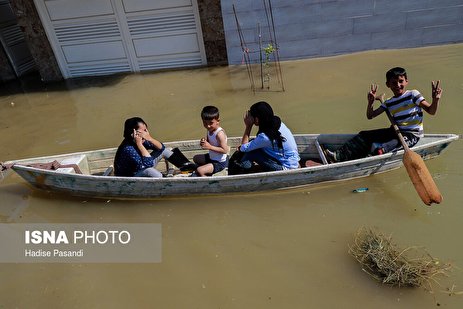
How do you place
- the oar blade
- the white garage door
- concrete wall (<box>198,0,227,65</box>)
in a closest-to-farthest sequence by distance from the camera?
1. the oar blade
2. concrete wall (<box>198,0,227,65</box>)
3. the white garage door

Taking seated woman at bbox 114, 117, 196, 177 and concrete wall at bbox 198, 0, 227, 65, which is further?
concrete wall at bbox 198, 0, 227, 65

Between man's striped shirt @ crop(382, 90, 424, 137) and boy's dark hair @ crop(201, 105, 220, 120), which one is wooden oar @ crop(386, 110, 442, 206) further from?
boy's dark hair @ crop(201, 105, 220, 120)

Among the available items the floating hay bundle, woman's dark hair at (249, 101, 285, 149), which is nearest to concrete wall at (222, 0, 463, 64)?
woman's dark hair at (249, 101, 285, 149)

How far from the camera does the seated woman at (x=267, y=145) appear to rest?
3.81m

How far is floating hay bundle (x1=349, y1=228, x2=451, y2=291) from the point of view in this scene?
307cm

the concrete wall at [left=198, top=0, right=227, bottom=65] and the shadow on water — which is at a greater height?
the concrete wall at [left=198, top=0, right=227, bottom=65]

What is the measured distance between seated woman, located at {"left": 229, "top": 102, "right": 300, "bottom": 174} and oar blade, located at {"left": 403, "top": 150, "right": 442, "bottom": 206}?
1.29 meters

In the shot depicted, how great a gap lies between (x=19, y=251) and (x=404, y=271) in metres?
4.15

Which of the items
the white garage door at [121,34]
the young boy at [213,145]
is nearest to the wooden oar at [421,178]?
the young boy at [213,145]

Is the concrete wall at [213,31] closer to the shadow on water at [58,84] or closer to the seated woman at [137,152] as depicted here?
the shadow on water at [58,84]

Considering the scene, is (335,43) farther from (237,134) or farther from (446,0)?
(237,134)

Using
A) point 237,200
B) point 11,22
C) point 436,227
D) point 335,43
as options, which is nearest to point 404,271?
point 436,227

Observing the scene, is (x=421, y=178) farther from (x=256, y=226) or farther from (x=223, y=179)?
(x=223, y=179)

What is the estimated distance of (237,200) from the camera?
438 cm
